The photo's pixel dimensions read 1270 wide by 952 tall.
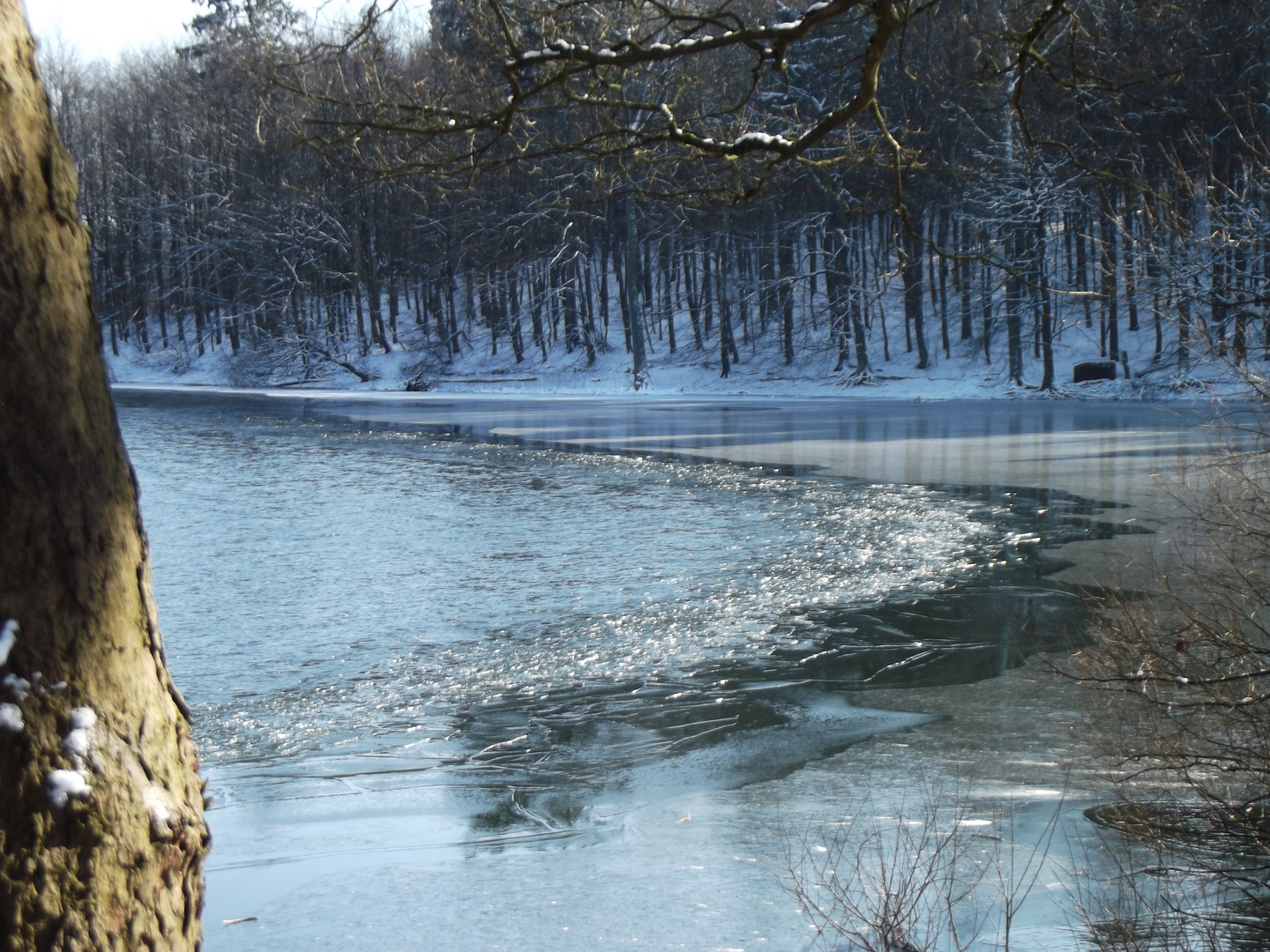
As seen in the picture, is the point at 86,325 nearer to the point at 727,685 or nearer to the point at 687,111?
the point at 727,685

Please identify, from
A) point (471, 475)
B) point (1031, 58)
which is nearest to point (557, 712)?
point (1031, 58)

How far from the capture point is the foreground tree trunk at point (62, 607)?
1.77m

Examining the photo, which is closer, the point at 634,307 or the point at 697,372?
the point at 634,307

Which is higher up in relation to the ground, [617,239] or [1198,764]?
[617,239]

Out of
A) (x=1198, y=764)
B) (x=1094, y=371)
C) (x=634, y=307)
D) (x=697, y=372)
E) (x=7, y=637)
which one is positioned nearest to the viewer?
(x=7, y=637)

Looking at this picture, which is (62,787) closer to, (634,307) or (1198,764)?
(1198,764)

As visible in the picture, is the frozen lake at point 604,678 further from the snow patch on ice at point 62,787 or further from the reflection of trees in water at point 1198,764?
the snow patch on ice at point 62,787

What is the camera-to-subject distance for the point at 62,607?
1.82 m

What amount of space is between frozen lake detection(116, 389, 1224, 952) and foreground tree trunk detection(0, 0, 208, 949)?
2768 millimetres

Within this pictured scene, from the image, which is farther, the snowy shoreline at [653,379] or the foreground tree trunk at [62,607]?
the snowy shoreline at [653,379]

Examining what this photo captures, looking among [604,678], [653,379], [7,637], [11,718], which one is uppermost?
[653,379]

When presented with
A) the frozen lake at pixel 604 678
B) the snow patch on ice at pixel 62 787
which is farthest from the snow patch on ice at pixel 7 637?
the frozen lake at pixel 604 678

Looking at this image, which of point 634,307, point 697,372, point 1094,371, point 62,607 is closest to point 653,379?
point 697,372

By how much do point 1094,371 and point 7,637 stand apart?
3279 cm
